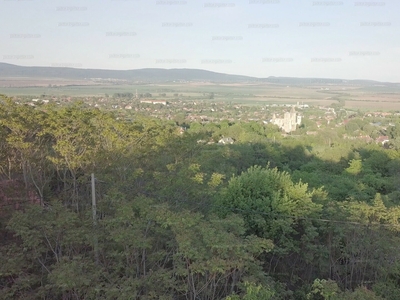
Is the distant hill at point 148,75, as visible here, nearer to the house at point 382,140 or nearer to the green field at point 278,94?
the green field at point 278,94

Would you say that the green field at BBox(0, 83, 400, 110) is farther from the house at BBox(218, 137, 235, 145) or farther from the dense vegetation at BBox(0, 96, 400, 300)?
the dense vegetation at BBox(0, 96, 400, 300)

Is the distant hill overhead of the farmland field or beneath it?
overhead

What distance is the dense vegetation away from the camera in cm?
614

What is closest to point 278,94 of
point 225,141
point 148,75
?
point 148,75

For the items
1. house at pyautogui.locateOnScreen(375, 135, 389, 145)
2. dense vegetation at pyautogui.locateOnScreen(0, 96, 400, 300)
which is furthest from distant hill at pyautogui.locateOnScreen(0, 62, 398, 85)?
house at pyautogui.locateOnScreen(375, 135, 389, 145)

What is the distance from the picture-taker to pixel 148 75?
86.1m

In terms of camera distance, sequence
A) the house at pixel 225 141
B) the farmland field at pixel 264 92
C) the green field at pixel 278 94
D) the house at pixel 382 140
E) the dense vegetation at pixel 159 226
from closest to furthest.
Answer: the dense vegetation at pixel 159 226 < the house at pixel 225 141 < the house at pixel 382 140 < the farmland field at pixel 264 92 < the green field at pixel 278 94

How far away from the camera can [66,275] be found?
5.59 m

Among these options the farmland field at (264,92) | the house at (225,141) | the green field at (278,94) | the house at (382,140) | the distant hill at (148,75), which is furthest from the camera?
the green field at (278,94)

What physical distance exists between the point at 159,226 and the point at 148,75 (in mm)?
81438

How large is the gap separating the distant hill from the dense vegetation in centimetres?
2768

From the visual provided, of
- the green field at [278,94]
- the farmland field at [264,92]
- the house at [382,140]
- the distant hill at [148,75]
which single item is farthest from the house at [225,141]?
the green field at [278,94]

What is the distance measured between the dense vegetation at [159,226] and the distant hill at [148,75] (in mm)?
27677

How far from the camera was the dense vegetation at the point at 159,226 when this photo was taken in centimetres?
614
